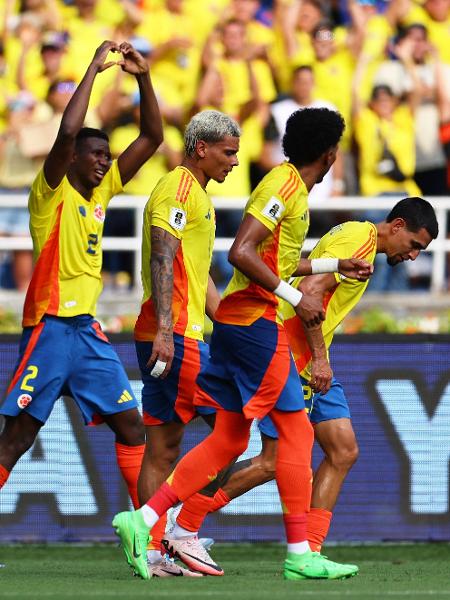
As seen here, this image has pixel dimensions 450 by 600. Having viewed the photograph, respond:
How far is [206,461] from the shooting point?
691 cm

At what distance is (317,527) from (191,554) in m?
0.71

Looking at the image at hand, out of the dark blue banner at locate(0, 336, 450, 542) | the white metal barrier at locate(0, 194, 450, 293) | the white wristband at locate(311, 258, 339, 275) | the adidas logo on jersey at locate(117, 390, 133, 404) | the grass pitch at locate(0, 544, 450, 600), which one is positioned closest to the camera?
the grass pitch at locate(0, 544, 450, 600)

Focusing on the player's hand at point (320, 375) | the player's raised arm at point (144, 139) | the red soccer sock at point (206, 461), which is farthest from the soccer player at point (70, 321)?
the player's hand at point (320, 375)

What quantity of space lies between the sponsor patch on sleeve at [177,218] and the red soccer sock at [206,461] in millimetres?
994

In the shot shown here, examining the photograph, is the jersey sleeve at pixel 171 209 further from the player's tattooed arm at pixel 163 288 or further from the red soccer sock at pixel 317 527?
the red soccer sock at pixel 317 527

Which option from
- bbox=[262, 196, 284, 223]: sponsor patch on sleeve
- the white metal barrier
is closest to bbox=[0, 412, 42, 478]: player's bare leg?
bbox=[262, 196, 284, 223]: sponsor patch on sleeve

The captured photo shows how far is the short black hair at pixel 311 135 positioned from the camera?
705 centimetres

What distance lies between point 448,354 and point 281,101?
4.36 m

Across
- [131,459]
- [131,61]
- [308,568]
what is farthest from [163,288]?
[308,568]

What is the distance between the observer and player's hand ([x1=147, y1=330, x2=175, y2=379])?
695 centimetres

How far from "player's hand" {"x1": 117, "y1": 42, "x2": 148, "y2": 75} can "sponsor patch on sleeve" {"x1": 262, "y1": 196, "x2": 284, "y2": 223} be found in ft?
4.35

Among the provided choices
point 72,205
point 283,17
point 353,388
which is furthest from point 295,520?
point 283,17

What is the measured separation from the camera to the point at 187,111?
539 inches

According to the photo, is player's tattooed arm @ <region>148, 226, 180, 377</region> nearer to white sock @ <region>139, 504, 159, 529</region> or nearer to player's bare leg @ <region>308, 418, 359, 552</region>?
white sock @ <region>139, 504, 159, 529</region>
